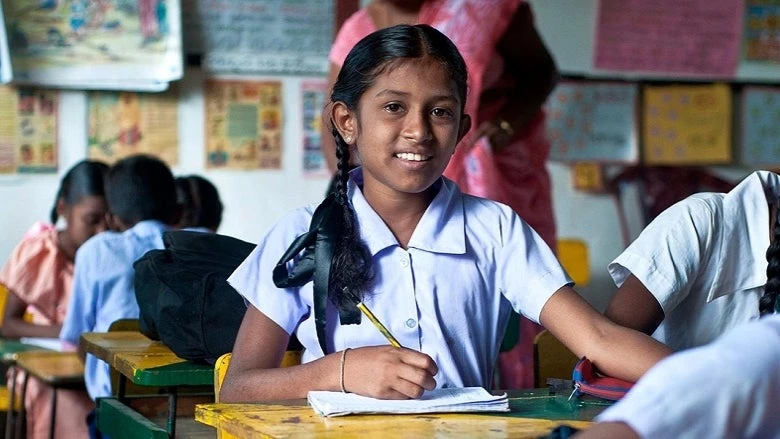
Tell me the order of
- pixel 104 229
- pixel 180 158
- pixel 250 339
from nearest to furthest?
pixel 250 339
pixel 104 229
pixel 180 158

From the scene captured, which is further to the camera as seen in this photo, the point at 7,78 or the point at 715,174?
the point at 715,174

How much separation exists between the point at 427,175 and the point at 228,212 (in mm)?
2794

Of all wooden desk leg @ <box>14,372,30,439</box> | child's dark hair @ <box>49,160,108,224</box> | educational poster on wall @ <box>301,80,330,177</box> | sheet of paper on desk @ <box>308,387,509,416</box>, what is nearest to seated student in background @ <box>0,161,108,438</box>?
child's dark hair @ <box>49,160,108,224</box>

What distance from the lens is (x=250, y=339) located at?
1.72m

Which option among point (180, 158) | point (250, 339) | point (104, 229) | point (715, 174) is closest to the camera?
point (250, 339)

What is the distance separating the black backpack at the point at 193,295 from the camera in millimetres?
2089

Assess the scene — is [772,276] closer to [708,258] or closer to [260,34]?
[708,258]

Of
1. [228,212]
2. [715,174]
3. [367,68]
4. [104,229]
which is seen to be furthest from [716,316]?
[715,174]

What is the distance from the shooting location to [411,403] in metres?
1.40

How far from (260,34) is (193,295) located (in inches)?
98.4

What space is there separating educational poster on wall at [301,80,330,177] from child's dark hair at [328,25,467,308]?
2.72m

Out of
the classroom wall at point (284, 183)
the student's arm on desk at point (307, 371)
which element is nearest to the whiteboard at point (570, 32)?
the classroom wall at point (284, 183)

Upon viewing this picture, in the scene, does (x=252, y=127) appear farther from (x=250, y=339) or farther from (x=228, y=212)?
(x=250, y=339)

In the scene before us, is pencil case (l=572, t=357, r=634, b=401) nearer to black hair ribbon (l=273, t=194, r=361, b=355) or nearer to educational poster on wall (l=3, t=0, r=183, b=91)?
black hair ribbon (l=273, t=194, r=361, b=355)
